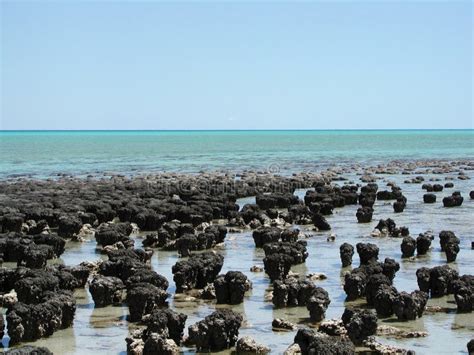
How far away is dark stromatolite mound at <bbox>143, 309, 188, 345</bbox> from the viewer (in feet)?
44.4

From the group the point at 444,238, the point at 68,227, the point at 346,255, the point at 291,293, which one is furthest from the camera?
the point at 68,227

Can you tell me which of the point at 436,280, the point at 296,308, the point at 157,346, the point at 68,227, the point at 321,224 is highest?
the point at 436,280

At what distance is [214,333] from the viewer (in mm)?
13562

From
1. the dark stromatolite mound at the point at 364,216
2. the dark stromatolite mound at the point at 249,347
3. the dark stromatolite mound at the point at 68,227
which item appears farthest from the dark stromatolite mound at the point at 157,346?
the dark stromatolite mound at the point at 364,216

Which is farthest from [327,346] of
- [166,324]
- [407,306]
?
[407,306]

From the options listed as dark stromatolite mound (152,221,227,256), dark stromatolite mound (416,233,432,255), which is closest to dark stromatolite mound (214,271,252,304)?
dark stromatolite mound (152,221,227,256)

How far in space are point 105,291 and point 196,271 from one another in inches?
103

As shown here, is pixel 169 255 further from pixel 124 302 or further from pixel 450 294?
pixel 450 294

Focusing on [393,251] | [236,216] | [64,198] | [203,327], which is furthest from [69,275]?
[64,198]

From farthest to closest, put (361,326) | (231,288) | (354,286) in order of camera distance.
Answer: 1. (354,286)
2. (231,288)
3. (361,326)

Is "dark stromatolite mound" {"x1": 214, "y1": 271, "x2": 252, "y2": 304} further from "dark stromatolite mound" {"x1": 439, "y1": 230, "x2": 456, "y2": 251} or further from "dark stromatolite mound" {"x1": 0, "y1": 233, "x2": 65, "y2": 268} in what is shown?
"dark stromatolite mound" {"x1": 439, "y1": 230, "x2": 456, "y2": 251}

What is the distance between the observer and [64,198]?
112 feet

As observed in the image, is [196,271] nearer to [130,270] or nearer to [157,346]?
[130,270]

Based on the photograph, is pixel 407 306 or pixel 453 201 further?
pixel 453 201
